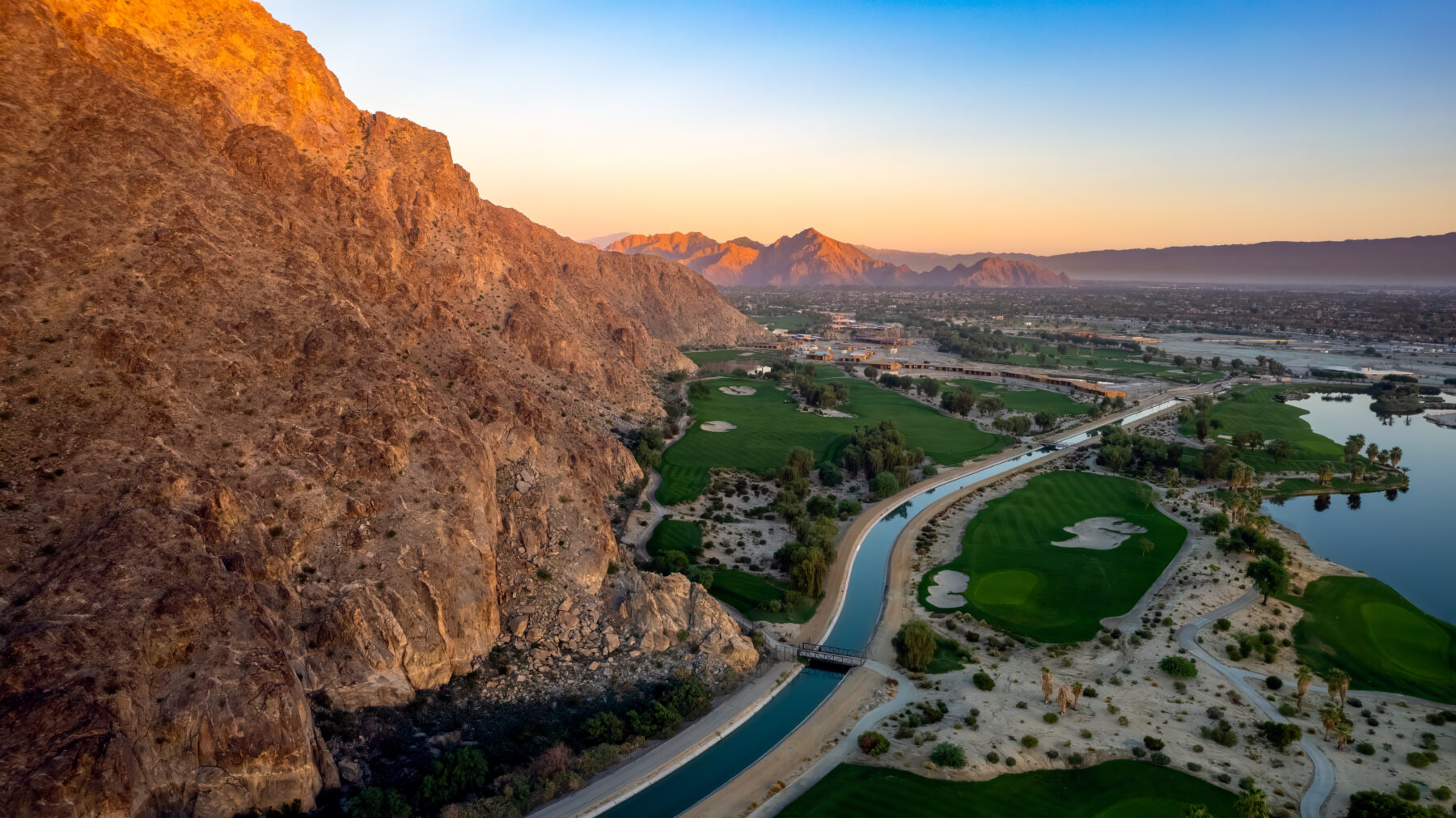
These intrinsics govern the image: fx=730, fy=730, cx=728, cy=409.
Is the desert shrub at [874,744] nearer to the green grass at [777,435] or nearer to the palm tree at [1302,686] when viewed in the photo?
the palm tree at [1302,686]

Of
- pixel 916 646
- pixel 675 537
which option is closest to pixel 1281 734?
pixel 916 646

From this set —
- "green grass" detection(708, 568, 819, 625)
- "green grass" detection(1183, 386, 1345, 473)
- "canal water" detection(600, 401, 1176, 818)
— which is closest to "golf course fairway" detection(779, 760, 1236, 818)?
"canal water" detection(600, 401, 1176, 818)

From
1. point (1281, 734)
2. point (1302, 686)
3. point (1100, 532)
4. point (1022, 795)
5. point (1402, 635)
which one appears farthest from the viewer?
point (1100, 532)

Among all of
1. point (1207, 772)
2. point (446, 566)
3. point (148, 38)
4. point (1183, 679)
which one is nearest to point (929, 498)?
point (1183, 679)

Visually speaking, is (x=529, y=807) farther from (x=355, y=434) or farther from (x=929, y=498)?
(x=929, y=498)

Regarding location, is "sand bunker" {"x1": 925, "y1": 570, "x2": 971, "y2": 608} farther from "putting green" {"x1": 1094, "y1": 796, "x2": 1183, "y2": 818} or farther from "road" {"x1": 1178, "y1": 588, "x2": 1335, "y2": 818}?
"putting green" {"x1": 1094, "y1": 796, "x2": 1183, "y2": 818}

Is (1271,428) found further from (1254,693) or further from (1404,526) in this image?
(1254,693)
